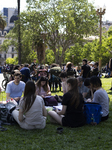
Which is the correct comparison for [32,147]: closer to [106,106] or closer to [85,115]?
[85,115]

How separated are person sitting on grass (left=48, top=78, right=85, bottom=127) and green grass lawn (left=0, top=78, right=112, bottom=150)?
0.52 feet

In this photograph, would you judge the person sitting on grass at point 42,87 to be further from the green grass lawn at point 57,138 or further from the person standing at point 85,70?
the person standing at point 85,70

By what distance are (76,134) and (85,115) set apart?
81 centimetres

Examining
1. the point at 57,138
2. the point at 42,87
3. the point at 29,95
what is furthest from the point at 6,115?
the point at 42,87

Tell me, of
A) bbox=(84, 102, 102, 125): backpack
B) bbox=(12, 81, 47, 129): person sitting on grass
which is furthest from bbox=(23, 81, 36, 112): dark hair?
bbox=(84, 102, 102, 125): backpack

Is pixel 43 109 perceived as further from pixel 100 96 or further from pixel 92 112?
pixel 100 96

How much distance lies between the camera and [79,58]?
70.2 meters

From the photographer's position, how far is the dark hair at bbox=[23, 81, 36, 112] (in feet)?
17.0

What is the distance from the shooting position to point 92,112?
5852 millimetres

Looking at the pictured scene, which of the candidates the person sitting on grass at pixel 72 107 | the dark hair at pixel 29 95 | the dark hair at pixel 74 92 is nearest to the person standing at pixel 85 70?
the person sitting on grass at pixel 72 107

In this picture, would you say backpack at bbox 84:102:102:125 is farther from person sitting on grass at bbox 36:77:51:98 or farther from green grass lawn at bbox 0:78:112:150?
person sitting on grass at bbox 36:77:51:98

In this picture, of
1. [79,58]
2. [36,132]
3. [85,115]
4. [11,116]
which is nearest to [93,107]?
[85,115]

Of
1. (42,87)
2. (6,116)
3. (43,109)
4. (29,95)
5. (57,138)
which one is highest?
(29,95)

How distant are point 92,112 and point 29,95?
1.59m
